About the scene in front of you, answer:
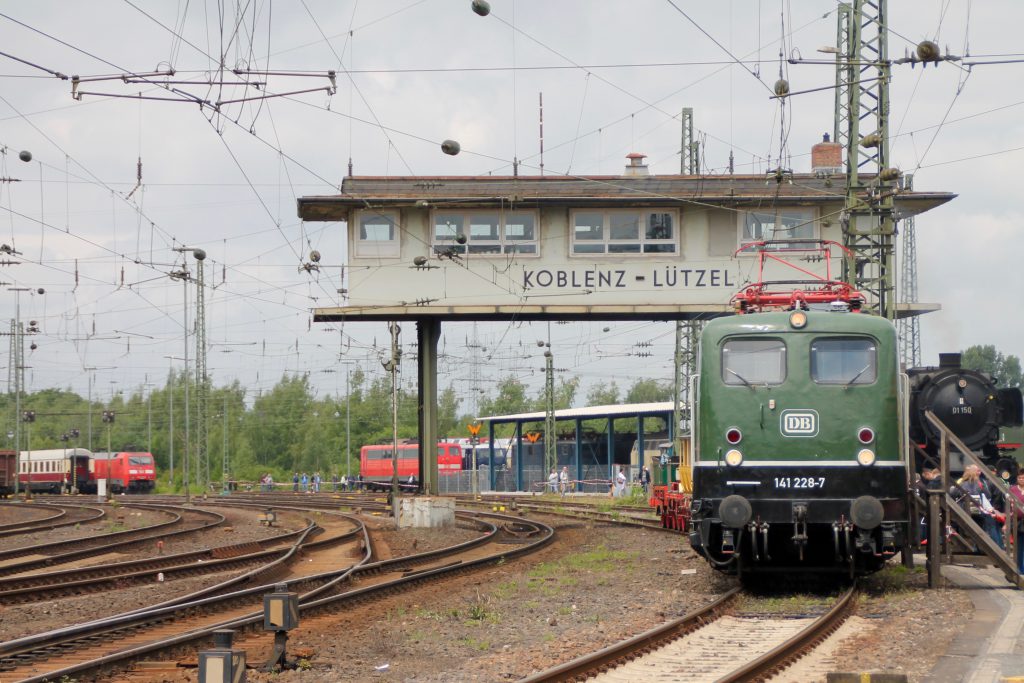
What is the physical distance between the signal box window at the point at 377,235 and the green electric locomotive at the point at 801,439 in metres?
16.8

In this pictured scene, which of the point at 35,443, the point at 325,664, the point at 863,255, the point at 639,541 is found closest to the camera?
the point at 325,664

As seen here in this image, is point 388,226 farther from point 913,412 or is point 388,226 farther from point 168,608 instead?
point 168,608

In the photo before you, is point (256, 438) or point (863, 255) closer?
point (863, 255)

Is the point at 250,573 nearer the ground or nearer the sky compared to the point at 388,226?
nearer the ground

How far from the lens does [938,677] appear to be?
30.0ft

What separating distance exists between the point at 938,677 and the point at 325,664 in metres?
5.05

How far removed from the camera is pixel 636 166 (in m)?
31.7

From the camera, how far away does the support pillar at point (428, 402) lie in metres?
30.2

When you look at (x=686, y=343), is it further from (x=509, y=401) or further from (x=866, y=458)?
(x=509, y=401)

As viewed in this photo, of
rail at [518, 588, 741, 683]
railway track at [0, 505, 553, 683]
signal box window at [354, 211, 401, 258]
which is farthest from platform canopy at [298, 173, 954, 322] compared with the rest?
rail at [518, 588, 741, 683]

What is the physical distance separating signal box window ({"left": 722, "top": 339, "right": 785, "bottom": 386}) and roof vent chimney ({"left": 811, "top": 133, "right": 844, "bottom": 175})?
18210 millimetres

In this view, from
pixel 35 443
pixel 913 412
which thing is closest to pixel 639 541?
pixel 913 412

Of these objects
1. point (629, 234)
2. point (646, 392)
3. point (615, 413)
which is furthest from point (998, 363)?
point (629, 234)

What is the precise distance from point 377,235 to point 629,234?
6.47 m
